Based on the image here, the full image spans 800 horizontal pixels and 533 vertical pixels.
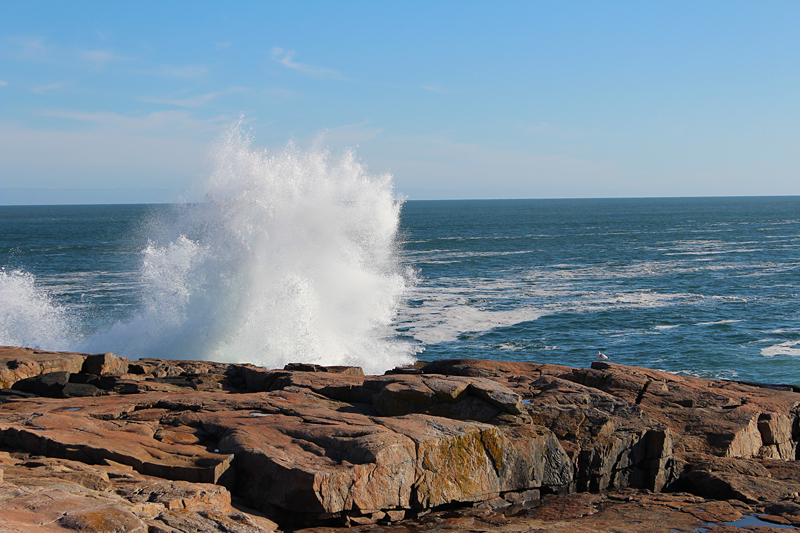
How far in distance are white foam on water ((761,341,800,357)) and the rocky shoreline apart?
10.6 metres

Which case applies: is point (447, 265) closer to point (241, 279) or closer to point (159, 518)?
point (241, 279)

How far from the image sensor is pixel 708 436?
10.1 meters

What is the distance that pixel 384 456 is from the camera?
710cm

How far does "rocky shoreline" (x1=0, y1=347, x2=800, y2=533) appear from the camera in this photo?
623cm

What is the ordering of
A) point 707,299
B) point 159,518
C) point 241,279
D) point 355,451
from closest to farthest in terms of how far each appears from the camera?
point 159,518 < point 355,451 < point 241,279 < point 707,299

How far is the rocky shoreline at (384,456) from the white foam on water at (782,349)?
34.8ft

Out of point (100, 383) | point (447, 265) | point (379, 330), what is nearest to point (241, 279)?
point (379, 330)

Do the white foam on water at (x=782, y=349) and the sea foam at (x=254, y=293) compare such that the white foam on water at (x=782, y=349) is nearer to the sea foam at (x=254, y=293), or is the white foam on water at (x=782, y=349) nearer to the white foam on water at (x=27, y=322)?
the sea foam at (x=254, y=293)

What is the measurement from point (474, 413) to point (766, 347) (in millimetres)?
17169

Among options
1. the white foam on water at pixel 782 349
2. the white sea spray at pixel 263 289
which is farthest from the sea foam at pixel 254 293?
the white foam on water at pixel 782 349

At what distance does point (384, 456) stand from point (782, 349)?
1936 centimetres

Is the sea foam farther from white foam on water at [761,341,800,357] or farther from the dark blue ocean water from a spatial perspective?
white foam on water at [761,341,800,357]

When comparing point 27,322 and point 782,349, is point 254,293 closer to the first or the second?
point 27,322

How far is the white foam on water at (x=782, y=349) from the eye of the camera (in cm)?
2077
